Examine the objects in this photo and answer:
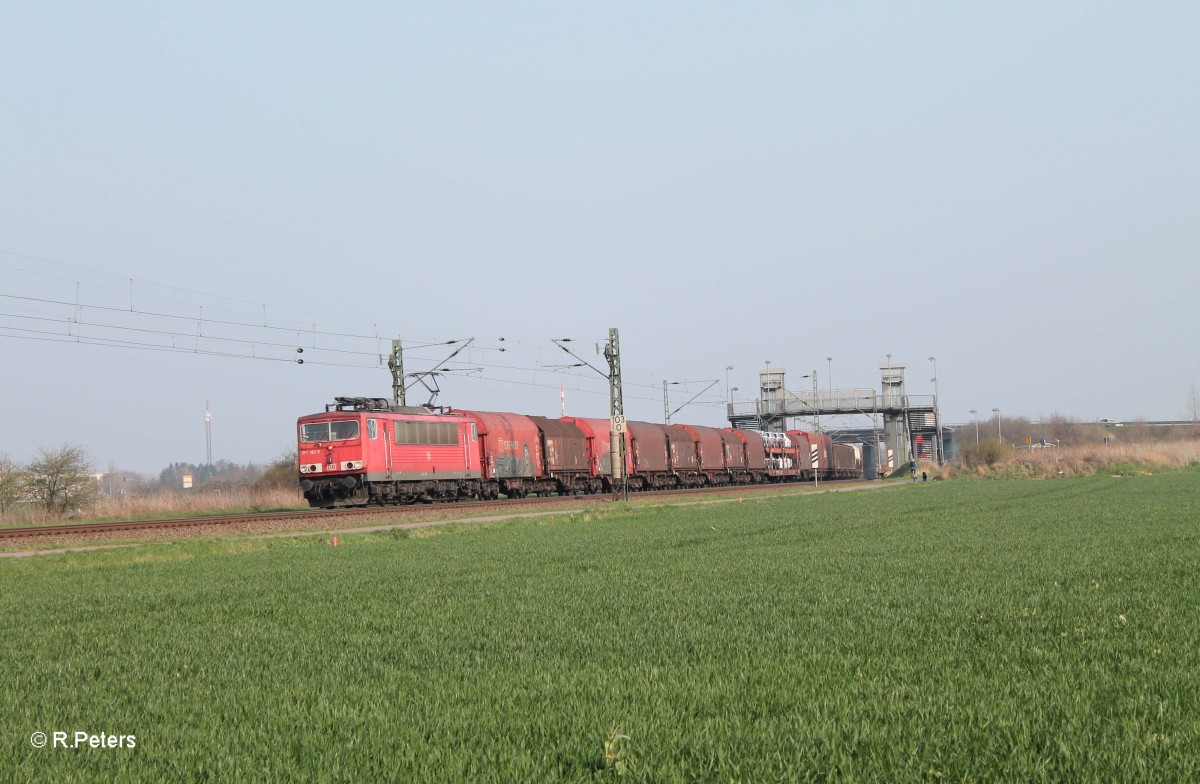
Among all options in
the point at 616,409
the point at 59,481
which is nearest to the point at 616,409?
the point at 616,409

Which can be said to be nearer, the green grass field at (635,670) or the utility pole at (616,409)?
the green grass field at (635,670)

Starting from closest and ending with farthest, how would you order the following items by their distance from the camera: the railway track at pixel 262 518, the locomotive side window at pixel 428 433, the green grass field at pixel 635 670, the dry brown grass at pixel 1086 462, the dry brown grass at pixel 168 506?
the green grass field at pixel 635 670 < the railway track at pixel 262 518 < the dry brown grass at pixel 168 506 < the locomotive side window at pixel 428 433 < the dry brown grass at pixel 1086 462

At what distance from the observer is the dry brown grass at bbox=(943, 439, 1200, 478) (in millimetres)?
77062

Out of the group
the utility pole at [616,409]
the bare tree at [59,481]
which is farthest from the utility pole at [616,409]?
the bare tree at [59,481]

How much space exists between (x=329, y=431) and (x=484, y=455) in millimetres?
9300

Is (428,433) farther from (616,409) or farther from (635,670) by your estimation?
(635,670)

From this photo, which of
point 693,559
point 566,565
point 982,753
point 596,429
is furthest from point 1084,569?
point 596,429

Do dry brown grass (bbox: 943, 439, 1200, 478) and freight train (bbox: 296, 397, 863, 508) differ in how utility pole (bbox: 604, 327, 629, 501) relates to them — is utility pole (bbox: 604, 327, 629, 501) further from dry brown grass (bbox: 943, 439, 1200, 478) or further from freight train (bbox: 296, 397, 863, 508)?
dry brown grass (bbox: 943, 439, 1200, 478)

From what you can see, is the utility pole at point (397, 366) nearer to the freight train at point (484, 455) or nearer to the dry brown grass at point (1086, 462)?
the freight train at point (484, 455)

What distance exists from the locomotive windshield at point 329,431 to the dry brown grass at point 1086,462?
174 feet

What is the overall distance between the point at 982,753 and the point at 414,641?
555cm

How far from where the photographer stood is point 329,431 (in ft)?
133

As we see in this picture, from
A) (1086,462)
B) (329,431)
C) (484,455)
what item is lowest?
(1086,462)

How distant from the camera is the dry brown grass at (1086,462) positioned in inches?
3034
